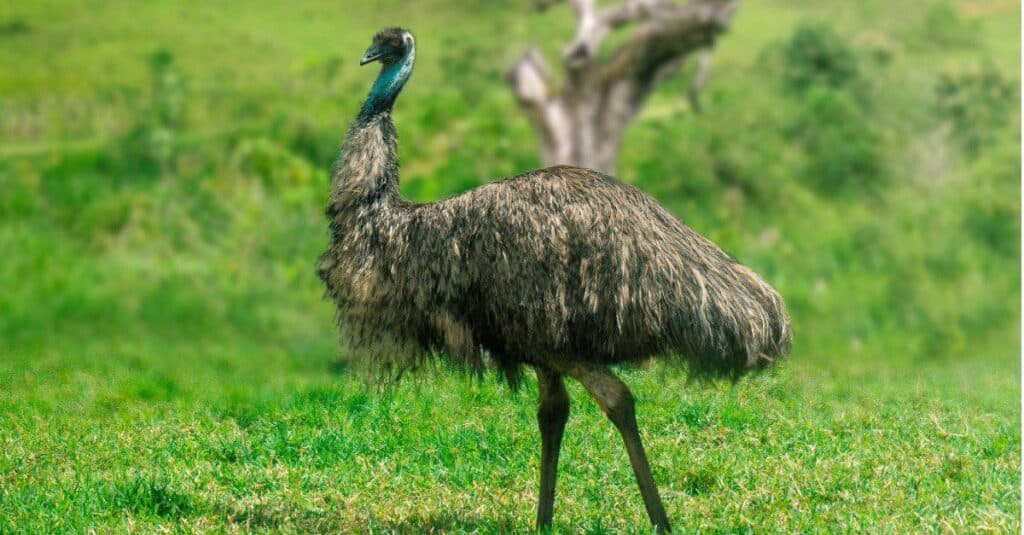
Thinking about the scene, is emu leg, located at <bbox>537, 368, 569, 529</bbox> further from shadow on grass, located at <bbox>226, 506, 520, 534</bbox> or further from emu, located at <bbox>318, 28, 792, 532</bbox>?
shadow on grass, located at <bbox>226, 506, 520, 534</bbox>

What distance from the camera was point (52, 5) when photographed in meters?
16.5

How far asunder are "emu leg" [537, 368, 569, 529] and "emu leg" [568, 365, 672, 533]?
0.35 m

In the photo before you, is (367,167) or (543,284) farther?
(367,167)

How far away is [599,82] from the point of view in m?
14.2

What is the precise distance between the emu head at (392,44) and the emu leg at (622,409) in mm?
1556

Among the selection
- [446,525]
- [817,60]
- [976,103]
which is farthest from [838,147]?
[446,525]

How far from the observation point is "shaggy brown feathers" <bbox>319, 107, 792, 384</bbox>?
5.24m

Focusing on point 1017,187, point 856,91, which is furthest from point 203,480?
A: point 856,91

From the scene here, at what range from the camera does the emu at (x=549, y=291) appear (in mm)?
5246

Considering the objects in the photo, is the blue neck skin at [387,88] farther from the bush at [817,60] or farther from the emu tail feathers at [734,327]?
the bush at [817,60]

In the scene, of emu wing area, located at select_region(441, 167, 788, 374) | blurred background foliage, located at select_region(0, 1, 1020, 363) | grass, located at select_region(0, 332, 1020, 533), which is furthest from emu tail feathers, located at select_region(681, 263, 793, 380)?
blurred background foliage, located at select_region(0, 1, 1020, 363)

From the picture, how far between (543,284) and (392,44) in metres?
1.36

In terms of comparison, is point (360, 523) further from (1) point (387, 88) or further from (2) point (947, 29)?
(2) point (947, 29)

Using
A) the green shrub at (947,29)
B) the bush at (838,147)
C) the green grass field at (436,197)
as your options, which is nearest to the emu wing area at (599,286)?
the green grass field at (436,197)
